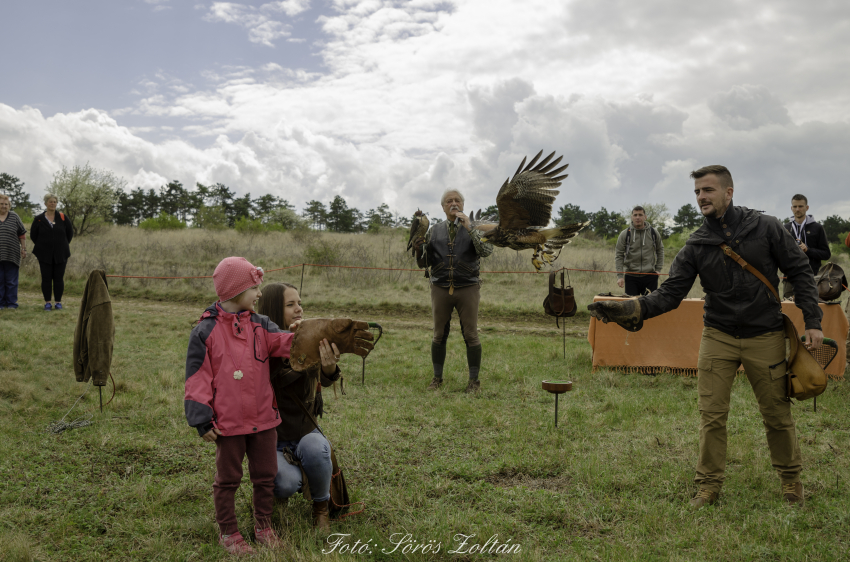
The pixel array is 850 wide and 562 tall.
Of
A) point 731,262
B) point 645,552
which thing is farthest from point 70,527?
point 731,262

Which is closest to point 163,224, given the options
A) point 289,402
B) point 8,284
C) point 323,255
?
point 323,255

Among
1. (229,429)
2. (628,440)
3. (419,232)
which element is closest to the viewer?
(229,429)

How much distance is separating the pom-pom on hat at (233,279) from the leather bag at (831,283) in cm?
663

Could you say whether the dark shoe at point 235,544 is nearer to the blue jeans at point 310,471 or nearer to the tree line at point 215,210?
the blue jeans at point 310,471

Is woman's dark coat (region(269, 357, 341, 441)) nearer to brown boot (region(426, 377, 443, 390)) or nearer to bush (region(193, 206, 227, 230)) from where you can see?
brown boot (region(426, 377, 443, 390))

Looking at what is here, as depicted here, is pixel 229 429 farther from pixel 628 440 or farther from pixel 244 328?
pixel 628 440

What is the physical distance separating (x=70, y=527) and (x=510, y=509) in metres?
2.47

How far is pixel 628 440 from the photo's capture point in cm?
439

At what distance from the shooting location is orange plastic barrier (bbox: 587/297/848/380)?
6.61 metres

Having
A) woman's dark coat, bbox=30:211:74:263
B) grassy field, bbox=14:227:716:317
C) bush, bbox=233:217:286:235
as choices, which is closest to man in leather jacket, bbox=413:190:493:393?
grassy field, bbox=14:227:716:317

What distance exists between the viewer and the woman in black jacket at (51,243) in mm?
9375

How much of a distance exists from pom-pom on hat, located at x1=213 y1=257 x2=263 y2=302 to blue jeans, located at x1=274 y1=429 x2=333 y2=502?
89 centimetres

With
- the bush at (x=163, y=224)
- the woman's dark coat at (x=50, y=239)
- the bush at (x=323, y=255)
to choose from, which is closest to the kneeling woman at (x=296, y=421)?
the woman's dark coat at (x=50, y=239)

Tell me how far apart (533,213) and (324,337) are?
2.94m
